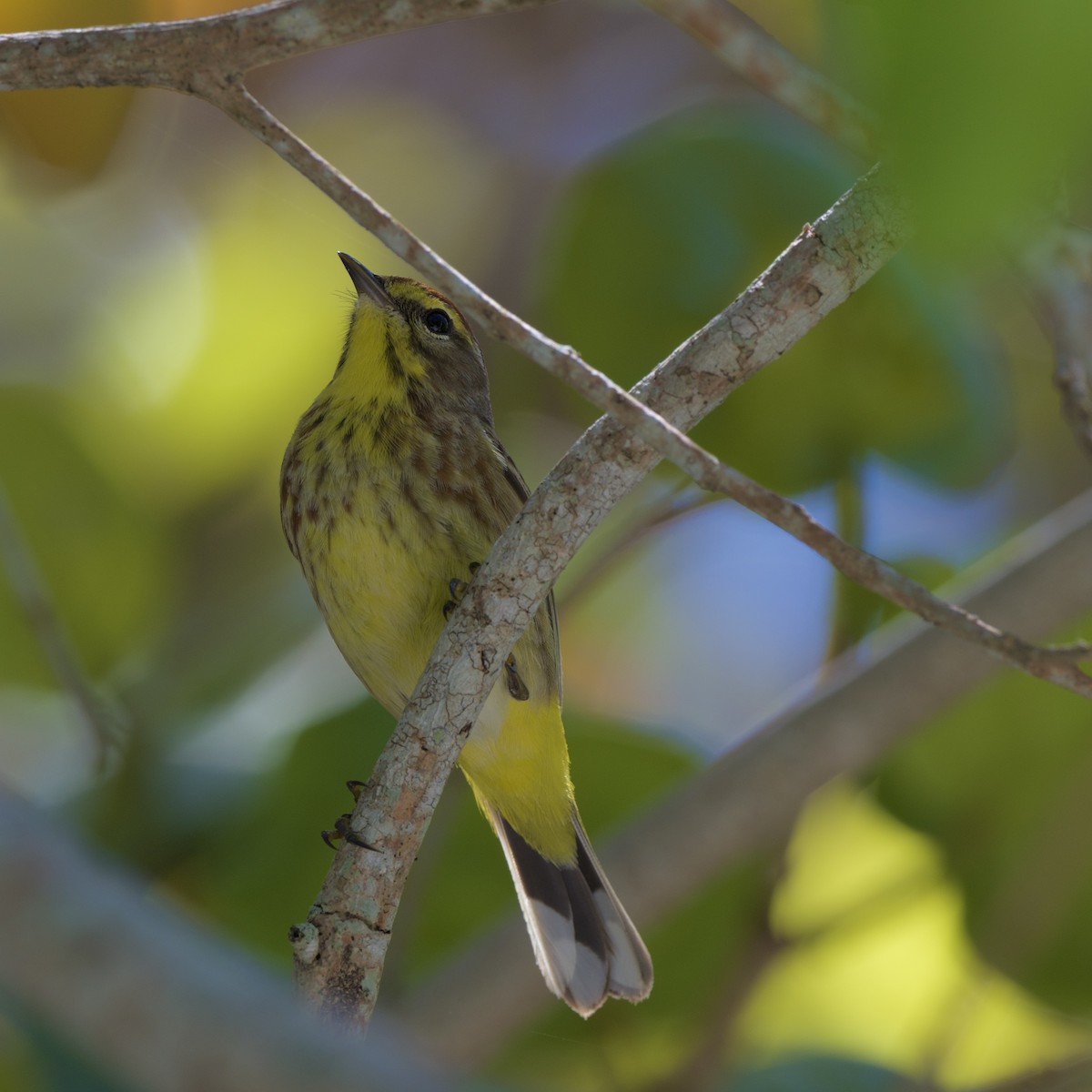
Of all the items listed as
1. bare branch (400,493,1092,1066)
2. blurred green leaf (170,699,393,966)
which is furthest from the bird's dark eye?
bare branch (400,493,1092,1066)

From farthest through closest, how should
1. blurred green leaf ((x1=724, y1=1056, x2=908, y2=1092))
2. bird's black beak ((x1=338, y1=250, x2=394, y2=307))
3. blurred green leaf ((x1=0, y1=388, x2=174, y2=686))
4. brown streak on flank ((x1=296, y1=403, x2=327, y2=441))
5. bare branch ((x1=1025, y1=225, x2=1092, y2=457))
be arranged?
1. bird's black beak ((x1=338, y1=250, x2=394, y2=307))
2. brown streak on flank ((x1=296, y1=403, x2=327, y2=441))
3. blurred green leaf ((x1=0, y1=388, x2=174, y2=686))
4. blurred green leaf ((x1=724, y1=1056, x2=908, y2=1092))
5. bare branch ((x1=1025, y1=225, x2=1092, y2=457))

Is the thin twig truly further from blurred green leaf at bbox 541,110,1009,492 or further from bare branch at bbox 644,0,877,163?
bare branch at bbox 644,0,877,163

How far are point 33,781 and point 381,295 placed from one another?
137 cm

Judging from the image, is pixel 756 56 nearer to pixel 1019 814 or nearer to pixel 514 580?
pixel 514 580

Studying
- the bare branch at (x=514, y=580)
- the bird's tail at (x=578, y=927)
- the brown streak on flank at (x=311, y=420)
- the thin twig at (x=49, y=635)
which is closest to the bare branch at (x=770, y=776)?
the bird's tail at (x=578, y=927)

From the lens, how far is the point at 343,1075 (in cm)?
69

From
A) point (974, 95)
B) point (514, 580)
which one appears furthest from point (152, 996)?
point (514, 580)

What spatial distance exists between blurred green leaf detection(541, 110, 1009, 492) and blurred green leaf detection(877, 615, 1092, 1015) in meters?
0.50

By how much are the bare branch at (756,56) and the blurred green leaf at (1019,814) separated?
4.69 ft

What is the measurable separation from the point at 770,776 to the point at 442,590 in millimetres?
762

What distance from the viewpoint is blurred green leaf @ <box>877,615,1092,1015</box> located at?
2725 mm

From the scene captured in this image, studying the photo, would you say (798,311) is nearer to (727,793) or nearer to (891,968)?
(727,793)

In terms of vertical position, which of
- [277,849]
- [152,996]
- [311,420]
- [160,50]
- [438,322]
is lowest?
[152,996]

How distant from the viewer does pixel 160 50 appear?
5.80 feet
